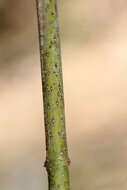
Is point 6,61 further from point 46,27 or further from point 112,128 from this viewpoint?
point 46,27

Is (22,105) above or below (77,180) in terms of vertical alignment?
above

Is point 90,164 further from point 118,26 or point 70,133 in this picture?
point 118,26

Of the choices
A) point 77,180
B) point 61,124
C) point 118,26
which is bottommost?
point 77,180

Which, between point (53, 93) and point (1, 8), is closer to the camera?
Answer: point (53, 93)

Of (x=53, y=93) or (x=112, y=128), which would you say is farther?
(x=112, y=128)

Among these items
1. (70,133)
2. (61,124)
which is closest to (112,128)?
(70,133)

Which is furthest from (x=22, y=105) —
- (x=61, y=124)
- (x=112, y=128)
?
(x=61, y=124)
